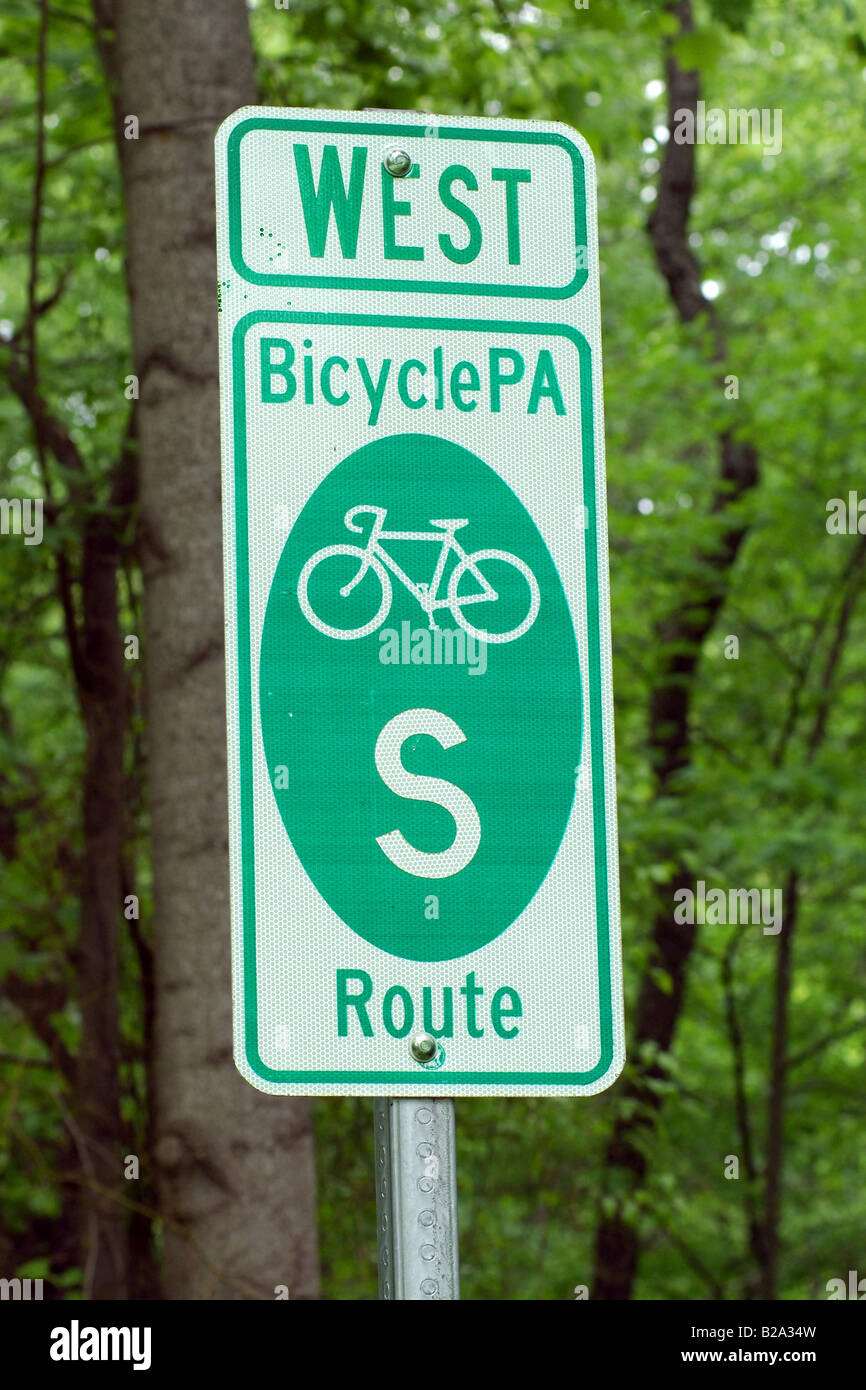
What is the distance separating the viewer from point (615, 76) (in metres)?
9.30

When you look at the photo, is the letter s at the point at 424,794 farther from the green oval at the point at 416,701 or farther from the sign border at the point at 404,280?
the sign border at the point at 404,280

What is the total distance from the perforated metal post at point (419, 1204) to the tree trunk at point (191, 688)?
1855mm

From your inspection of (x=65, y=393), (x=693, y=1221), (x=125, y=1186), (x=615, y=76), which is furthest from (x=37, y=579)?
(x=693, y=1221)

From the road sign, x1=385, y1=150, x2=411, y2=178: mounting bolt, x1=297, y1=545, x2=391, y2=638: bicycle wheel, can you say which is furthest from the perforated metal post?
x1=385, y1=150, x2=411, y2=178: mounting bolt

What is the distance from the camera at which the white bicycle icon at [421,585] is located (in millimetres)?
1502

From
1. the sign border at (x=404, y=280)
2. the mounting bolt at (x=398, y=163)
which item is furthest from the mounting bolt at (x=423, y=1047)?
the mounting bolt at (x=398, y=163)

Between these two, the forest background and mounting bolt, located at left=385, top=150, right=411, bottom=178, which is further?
the forest background

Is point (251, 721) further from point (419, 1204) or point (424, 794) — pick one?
point (419, 1204)

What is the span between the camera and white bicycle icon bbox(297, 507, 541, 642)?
1.50 m

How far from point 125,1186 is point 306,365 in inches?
168

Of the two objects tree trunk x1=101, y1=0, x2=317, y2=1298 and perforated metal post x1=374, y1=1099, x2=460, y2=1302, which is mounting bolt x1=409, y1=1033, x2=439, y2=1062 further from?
tree trunk x1=101, y1=0, x2=317, y2=1298

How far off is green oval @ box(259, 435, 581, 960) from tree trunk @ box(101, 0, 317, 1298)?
186 centimetres

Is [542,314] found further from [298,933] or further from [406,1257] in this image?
[406,1257]

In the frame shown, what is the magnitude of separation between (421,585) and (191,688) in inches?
76.2
